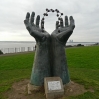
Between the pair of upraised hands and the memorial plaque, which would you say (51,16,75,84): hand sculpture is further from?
the memorial plaque

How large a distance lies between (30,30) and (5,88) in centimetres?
290

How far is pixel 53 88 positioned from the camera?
20.1 ft

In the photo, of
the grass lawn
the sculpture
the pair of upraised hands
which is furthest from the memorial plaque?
the pair of upraised hands

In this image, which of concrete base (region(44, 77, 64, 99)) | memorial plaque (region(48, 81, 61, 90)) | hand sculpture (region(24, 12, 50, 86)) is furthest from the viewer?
hand sculpture (region(24, 12, 50, 86))

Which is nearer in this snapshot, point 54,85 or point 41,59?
point 54,85

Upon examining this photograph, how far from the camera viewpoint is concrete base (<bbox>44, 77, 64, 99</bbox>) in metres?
6.01

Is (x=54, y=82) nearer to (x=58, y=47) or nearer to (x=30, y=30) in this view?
(x=58, y=47)

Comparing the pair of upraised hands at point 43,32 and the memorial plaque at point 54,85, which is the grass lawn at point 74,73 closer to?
the memorial plaque at point 54,85

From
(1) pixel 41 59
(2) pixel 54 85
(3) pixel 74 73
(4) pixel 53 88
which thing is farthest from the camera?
(3) pixel 74 73

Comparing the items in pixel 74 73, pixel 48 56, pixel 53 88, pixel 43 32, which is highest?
pixel 43 32

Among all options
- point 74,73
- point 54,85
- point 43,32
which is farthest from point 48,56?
point 74,73

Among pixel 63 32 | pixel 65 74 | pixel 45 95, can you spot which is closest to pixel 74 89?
pixel 65 74

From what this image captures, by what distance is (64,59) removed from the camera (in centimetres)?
686

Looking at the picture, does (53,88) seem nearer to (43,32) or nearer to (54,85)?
(54,85)
